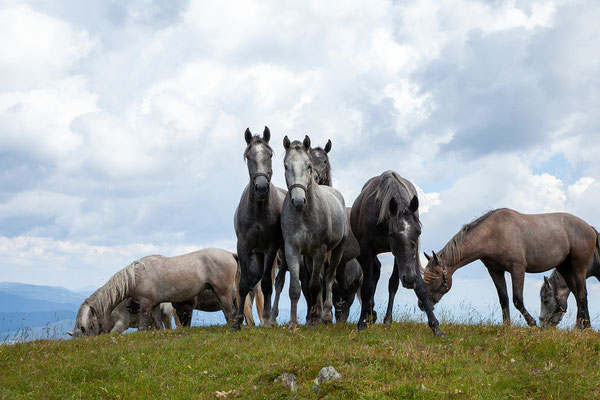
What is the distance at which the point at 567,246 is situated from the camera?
14.0m

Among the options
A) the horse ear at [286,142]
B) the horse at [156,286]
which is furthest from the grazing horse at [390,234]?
the horse at [156,286]

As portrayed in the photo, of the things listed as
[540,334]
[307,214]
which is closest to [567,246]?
[540,334]

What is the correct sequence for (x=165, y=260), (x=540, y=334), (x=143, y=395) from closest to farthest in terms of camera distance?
(x=143, y=395) < (x=540, y=334) < (x=165, y=260)

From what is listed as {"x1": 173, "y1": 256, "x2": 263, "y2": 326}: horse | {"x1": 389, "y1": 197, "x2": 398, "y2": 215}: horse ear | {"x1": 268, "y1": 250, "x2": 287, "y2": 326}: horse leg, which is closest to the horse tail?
{"x1": 173, "y1": 256, "x2": 263, "y2": 326}: horse

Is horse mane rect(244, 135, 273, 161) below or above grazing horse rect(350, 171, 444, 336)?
above

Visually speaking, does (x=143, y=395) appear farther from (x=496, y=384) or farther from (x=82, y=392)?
(x=496, y=384)

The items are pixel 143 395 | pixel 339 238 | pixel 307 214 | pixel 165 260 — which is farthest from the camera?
pixel 165 260

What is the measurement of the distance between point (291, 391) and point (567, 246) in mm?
10372

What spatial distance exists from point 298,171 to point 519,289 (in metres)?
6.92

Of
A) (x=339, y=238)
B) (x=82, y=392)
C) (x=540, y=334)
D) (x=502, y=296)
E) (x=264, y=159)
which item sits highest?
(x=264, y=159)

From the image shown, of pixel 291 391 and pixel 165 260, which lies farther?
pixel 165 260

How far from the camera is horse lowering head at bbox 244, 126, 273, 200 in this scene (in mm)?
9617

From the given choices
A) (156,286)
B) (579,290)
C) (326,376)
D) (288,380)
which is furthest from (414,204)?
(156,286)

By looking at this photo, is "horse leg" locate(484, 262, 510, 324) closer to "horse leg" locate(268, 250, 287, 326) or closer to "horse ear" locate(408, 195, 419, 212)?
"horse leg" locate(268, 250, 287, 326)
